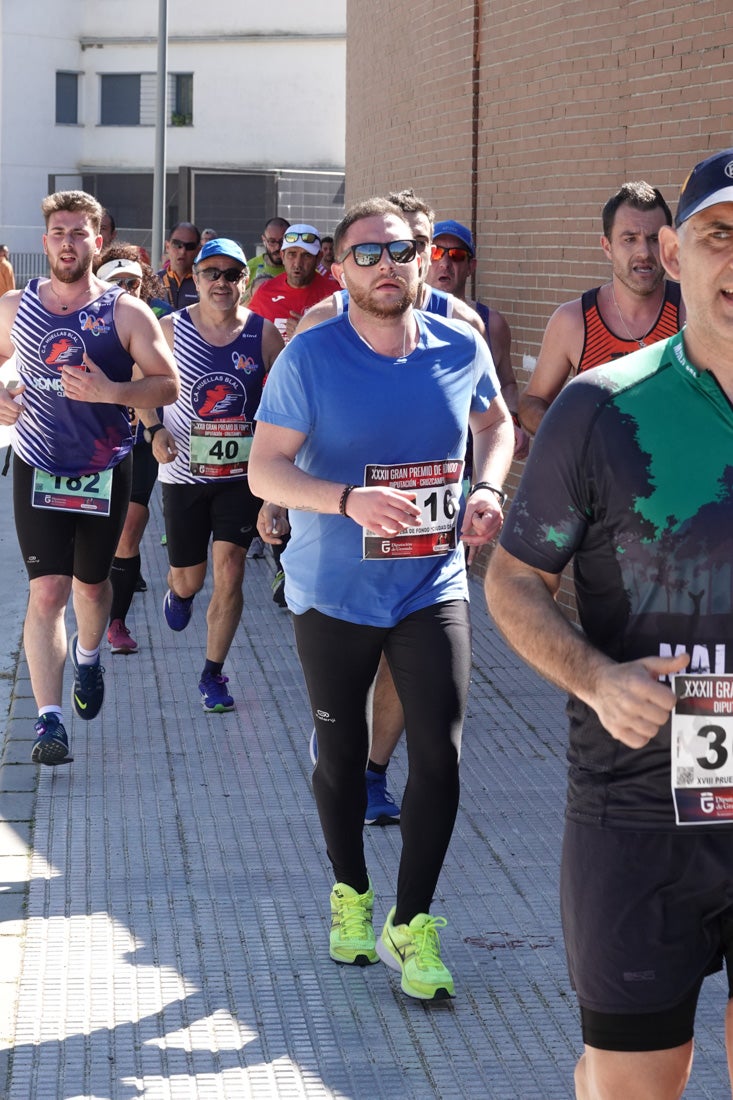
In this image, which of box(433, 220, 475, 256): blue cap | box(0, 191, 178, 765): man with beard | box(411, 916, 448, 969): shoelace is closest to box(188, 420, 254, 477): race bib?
box(0, 191, 178, 765): man with beard

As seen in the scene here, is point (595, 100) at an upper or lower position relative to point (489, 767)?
upper

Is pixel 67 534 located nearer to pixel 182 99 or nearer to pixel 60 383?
pixel 60 383

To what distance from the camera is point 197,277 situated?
25.9 feet

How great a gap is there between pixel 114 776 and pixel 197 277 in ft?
8.10

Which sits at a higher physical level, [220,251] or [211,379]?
[220,251]

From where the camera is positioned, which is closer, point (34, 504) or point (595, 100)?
point (34, 504)

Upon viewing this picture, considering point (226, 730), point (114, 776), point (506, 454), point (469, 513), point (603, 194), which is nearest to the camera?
point (469, 513)

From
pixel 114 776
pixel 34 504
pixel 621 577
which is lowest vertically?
pixel 114 776

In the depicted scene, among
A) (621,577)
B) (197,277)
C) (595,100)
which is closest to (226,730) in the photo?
(197,277)

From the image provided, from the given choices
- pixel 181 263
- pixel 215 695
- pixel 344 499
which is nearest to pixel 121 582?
pixel 215 695

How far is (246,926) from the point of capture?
514 centimetres

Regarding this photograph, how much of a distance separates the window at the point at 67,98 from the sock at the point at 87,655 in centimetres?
4806

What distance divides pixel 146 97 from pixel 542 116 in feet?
146

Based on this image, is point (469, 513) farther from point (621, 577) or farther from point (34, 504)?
point (34, 504)
